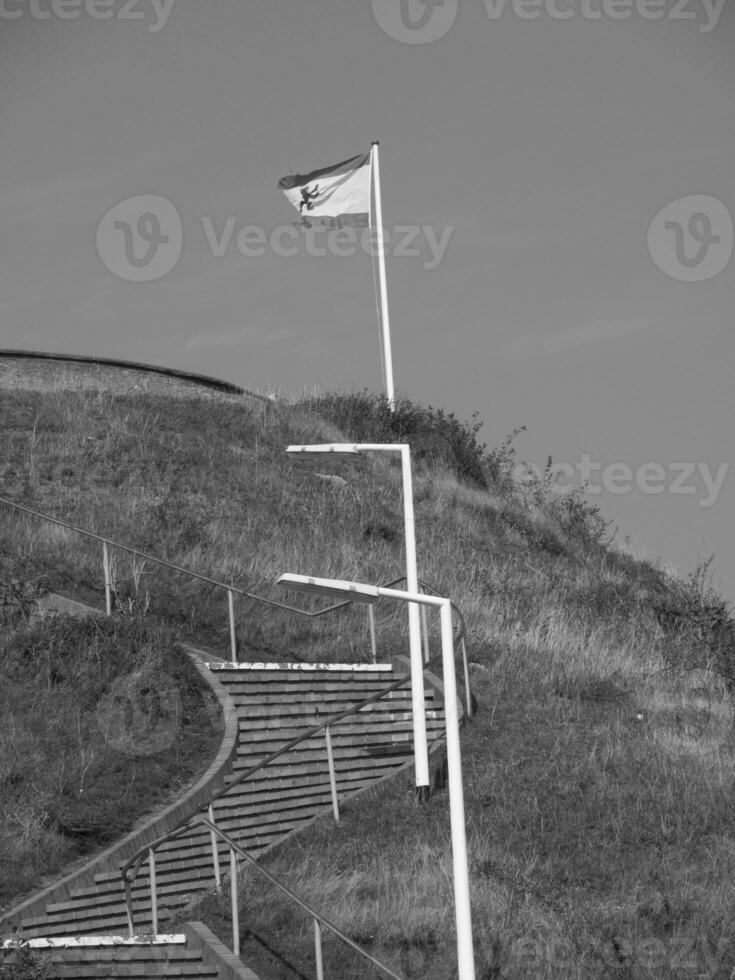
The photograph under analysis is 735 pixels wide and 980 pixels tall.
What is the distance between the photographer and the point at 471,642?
2464cm

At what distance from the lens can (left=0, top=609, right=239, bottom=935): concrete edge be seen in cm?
1535

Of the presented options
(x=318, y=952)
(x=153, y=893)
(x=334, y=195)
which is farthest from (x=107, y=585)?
(x=334, y=195)

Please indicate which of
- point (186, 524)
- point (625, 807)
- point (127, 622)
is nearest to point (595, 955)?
point (625, 807)

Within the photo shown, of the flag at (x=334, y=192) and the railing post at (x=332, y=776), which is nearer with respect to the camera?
the railing post at (x=332, y=776)

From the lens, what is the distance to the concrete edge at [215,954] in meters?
13.4

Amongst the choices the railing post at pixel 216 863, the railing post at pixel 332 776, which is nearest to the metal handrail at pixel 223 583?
the railing post at pixel 332 776

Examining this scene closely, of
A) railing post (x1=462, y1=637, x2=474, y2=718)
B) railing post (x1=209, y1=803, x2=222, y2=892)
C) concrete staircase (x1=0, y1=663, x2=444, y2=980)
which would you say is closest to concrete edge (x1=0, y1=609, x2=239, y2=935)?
concrete staircase (x1=0, y1=663, x2=444, y2=980)

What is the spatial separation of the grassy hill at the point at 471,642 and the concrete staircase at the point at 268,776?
0.69 meters

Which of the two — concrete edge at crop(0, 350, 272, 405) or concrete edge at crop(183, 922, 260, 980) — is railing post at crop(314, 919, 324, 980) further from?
concrete edge at crop(0, 350, 272, 405)

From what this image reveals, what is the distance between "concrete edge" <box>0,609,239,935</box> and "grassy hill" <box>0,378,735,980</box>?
135 cm

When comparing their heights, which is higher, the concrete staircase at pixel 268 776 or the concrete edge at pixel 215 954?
the concrete staircase at pixel 268 776

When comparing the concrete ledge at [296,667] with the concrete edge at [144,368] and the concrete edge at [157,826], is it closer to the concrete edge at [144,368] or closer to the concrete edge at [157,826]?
the concrete edge at [157,826]

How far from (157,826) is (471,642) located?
28.1 ft

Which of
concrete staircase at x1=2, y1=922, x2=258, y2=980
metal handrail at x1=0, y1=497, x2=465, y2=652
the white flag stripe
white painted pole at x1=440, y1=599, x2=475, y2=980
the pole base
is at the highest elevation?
the white flag stripe
